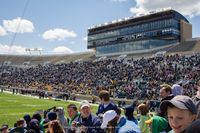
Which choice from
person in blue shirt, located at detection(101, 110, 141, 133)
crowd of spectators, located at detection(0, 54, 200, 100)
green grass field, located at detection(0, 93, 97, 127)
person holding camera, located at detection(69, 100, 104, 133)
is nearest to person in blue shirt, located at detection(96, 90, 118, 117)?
person holding camera, located at detection(69, 100, 104, 133)

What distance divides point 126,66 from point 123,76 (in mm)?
5560

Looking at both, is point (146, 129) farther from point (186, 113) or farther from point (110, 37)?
point (110, 37)

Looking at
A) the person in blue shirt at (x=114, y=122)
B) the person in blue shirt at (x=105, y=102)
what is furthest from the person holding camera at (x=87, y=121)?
the person in blue shirt at (x=114, y=122)

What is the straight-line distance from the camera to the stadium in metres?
48.5

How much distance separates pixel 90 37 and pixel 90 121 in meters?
87.3

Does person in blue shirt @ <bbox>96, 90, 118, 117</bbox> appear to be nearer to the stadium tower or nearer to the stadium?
the stadium

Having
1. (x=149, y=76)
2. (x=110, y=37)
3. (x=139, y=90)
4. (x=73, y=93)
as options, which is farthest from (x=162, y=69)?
(x=110, y=37)

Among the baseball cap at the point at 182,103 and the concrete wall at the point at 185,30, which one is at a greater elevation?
the concrete wall at the point at 185,30

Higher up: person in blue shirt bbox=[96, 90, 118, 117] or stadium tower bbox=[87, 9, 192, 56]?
stadium tower bbox=[87, 9, 192, 56]

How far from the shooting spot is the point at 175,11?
237 ft

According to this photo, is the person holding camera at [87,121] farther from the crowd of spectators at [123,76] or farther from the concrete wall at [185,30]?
the concrete wall at [185,30]

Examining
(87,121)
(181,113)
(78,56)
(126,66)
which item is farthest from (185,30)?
(181,113)

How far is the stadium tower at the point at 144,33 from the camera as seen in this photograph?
7212cm

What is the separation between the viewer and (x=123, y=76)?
5812 centimetres
